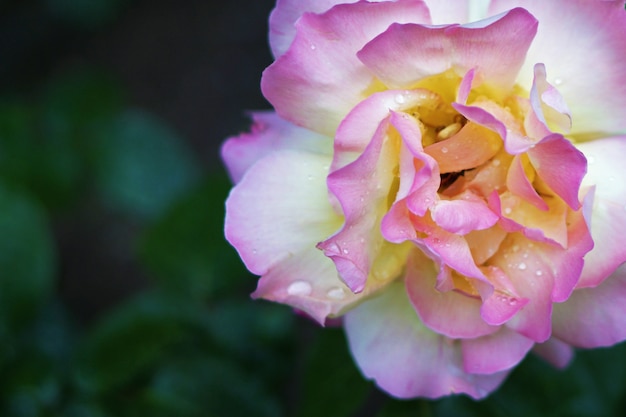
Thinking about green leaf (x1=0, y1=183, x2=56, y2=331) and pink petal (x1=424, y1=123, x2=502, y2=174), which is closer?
pink petal (x1=424, y1=123, x2=502, y2=174)

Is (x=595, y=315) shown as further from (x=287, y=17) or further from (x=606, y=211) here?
(x=287, y=17)

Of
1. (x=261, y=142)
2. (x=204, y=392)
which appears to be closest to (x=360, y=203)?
(x=261, y=142)


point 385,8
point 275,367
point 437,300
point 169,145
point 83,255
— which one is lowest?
point 83,255

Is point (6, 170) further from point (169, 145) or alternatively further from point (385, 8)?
point (385, 8)

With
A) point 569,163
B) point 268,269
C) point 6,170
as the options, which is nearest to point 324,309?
point 268,269

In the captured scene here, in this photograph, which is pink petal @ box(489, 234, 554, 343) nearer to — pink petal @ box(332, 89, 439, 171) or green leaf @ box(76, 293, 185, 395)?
pink petal @ box(332, 89, 439, 171)

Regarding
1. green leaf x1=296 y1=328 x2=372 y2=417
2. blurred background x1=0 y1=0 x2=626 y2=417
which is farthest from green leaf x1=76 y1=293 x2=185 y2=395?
green leaf x1=296 y1=328 x2=372 y2=417
